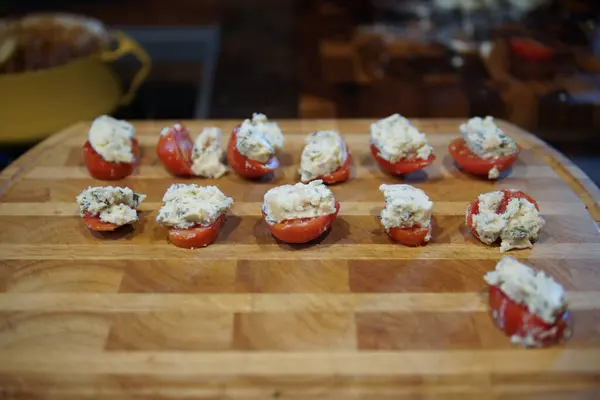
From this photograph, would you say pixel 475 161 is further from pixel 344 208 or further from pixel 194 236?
pixel 194 236

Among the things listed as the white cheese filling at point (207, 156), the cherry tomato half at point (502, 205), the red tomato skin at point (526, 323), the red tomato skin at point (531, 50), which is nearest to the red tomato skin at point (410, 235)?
the cherry tomato half at point (502, 205)

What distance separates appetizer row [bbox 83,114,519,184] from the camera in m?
1.74

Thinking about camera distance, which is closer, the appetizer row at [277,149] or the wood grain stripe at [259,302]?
the wood grain stripe at [259,302]

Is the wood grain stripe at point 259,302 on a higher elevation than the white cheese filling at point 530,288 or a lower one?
lower

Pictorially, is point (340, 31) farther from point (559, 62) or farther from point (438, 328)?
point (438, 328)

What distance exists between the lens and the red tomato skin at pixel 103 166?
1.77 m

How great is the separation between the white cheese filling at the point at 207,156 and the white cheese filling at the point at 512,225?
764 millimetres

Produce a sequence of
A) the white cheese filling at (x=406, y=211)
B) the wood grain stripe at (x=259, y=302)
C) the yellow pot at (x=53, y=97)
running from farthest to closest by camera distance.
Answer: the yellow pot at (x=53, y=97), the white cheese filling at (x=406, y=211), the wood grain stripe at (x=259, y=302)

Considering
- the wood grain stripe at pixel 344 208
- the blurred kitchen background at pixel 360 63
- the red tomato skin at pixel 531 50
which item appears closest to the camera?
the wood grain stripe at pixel 344 208

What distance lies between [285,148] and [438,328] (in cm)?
85

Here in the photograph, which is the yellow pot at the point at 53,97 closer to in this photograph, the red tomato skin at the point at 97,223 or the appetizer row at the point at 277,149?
the appetizer row at the point at 277,149

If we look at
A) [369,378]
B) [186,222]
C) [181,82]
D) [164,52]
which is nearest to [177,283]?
[186,222]

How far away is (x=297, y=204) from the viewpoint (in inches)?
59.1

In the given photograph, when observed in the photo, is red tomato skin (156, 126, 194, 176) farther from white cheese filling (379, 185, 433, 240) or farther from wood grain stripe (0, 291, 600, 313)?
white cheese filling (379, 185, 433, 240)
